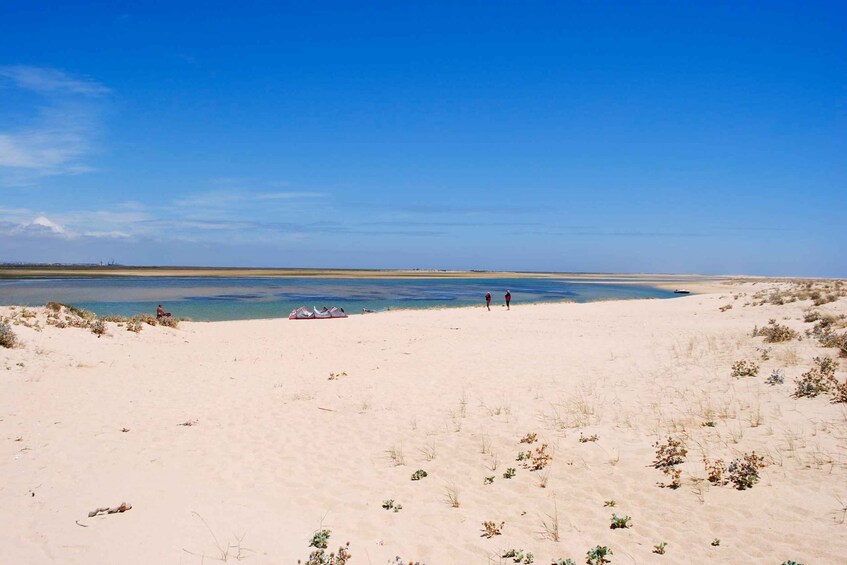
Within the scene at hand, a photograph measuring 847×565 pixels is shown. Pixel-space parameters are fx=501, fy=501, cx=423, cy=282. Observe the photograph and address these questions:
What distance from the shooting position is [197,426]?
30.9ft

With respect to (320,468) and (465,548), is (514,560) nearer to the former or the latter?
(465,548)

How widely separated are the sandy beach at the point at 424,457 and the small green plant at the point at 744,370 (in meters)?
0.12

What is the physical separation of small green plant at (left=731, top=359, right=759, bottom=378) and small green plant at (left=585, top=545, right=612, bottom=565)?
7.72 m

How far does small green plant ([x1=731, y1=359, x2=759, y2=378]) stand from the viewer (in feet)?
35.0

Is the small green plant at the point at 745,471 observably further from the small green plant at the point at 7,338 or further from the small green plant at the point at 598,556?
the small green plant at the point at 7,338

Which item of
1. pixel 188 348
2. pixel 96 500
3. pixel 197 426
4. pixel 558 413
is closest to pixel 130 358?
pixel 188 348

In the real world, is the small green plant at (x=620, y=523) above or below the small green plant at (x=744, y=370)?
below

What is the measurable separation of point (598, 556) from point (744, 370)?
8174 mm

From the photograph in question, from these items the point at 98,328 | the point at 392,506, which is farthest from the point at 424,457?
the point at 98,328

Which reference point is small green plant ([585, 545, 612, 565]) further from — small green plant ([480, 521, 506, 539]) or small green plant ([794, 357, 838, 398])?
small green plant ([794, 357, 838, 398])

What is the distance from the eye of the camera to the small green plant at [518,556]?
483cm

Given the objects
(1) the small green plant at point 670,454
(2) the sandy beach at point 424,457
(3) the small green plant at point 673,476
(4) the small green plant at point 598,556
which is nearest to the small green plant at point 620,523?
(2) the sandy beach at point 424,457

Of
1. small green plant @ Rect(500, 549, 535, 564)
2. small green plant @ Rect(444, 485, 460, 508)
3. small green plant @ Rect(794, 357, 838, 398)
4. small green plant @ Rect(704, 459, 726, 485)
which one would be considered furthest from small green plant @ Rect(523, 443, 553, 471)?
small green plant @ Rect(794, 357, 838, 398)

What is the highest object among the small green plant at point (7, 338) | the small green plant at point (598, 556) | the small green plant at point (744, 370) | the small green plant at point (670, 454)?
the small green plant at point (7, 338)
